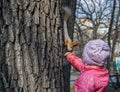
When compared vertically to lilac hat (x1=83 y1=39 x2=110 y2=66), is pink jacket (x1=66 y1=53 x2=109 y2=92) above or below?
below

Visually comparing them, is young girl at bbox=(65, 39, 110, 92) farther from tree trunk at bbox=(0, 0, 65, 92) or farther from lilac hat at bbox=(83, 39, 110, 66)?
tree trunk at bbox=(0, 0, 65, 92)

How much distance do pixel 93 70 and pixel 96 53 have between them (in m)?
0.13

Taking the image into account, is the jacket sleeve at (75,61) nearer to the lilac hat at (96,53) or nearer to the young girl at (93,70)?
the young girl at (93,70)

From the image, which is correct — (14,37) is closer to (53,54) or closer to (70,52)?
(53,54)

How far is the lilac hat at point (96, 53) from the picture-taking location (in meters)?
3.13

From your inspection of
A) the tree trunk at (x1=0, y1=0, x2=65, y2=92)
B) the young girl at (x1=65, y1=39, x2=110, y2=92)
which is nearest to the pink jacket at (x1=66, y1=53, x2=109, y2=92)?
the young girl at (x1=65, y1=39, x2=110, y2=92)

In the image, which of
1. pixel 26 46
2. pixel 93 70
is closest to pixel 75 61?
pixel 93 70

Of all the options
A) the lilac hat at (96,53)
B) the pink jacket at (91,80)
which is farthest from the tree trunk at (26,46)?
the lilac hat at (96,53)

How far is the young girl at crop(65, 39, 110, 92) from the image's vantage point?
10.0 feet

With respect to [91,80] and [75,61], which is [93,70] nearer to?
[91,80]

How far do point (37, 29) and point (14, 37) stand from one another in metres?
0.16

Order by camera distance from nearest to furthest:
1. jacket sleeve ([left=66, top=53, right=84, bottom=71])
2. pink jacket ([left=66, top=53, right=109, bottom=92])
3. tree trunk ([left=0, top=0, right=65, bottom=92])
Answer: tree trunk ([left=0, top=0, right=65, bottom=92]) < pink jacket ([left=66, top=53, right=109, bottom=92]) < jacket sleeve ([left=66, top=53, right=84, bottom=71])

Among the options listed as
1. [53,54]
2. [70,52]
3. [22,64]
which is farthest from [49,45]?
[70,52]

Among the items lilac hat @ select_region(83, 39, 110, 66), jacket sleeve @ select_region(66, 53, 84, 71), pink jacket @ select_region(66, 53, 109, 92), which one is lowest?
pink jacket @ select_region(66, 53, 109, 92)
